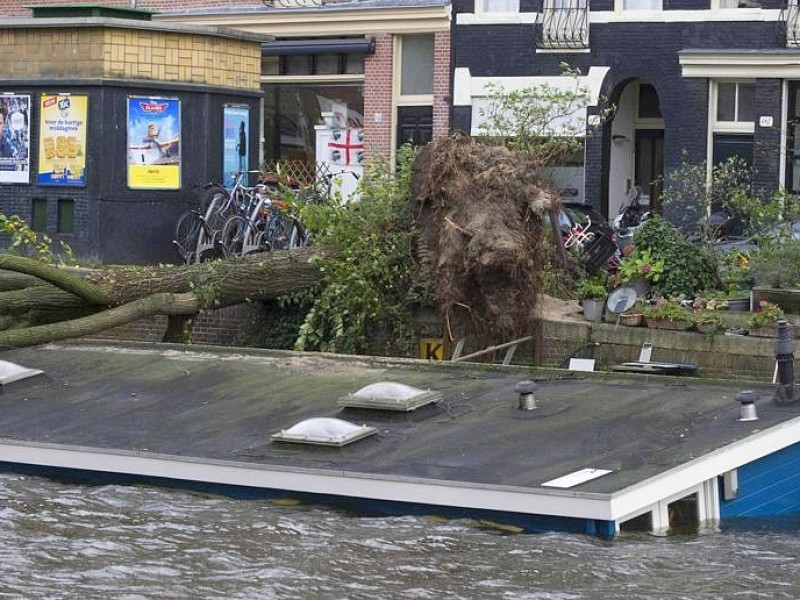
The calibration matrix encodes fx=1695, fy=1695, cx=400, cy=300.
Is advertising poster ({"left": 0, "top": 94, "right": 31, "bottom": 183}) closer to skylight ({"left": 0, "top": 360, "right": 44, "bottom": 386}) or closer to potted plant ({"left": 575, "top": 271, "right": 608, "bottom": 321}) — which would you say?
skylight ({"left": 0, "top": 360, "right": 44, "bottom": 386})

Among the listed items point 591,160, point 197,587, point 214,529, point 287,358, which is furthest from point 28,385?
point 591,160

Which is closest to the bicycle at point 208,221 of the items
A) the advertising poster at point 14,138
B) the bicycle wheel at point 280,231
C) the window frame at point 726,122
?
the bicycle wheel at point 280,231

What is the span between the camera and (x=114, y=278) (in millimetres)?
19766

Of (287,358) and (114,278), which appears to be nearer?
(287,358)

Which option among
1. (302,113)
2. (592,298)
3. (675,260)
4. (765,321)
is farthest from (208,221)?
(302,113)

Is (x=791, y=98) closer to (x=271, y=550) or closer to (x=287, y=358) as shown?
(x=287, y=358)

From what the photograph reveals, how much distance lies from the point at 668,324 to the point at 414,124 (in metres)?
17.4

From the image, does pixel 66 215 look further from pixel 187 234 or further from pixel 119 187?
pixel 187 234

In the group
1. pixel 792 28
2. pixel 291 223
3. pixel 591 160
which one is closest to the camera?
pixel 291 223

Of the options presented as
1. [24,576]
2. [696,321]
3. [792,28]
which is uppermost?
[792,28]

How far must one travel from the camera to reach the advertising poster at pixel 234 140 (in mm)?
24609

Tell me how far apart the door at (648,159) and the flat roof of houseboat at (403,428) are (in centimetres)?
1708

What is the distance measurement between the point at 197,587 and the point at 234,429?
3.45m

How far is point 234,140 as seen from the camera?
24828mm
